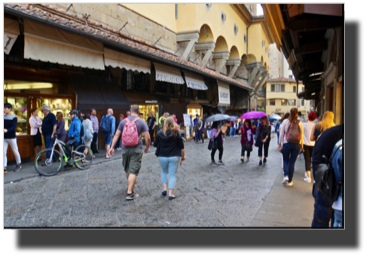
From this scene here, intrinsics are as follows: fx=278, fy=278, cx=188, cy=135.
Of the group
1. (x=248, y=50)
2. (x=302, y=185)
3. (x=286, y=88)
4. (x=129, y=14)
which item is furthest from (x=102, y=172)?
(x=286, y=88)

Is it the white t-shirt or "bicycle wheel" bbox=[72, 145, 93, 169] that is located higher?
the white t-shirt

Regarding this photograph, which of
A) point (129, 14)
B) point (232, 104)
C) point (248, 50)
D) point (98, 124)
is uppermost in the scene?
point (248, 50)

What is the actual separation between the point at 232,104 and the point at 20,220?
26095mm

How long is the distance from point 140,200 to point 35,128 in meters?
5.39

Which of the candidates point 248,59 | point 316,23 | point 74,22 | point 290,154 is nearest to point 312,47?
point 316,23

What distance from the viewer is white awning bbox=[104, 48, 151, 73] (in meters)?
10.1

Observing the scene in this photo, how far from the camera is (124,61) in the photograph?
35.5 feet

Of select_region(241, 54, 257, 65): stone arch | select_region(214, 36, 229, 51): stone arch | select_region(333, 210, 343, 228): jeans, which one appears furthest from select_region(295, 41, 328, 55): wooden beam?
select_region(241, 54, 257, 65): stone arch

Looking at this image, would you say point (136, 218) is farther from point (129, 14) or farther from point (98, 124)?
point (129, 14)

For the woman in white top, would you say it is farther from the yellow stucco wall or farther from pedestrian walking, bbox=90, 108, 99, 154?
the yellow stucco wall

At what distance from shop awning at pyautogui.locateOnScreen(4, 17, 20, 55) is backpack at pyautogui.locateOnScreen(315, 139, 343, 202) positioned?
23.5 ft

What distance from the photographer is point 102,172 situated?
7535 mm

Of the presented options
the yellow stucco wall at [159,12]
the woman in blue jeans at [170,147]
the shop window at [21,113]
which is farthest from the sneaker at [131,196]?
the yellow stucco wall at [159,12]

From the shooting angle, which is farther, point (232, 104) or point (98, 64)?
point (232, 104)
